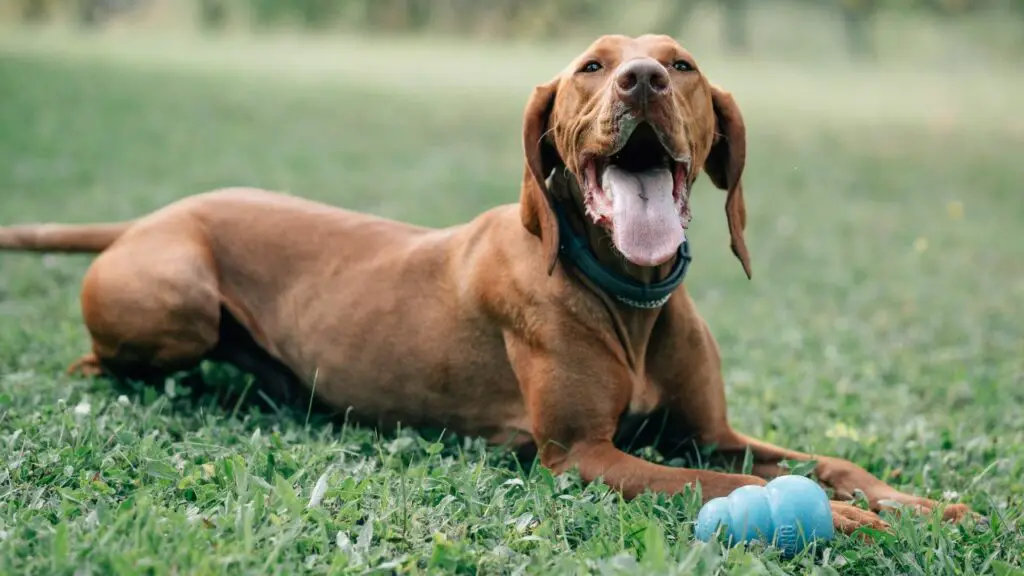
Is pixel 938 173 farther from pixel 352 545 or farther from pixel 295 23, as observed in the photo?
pixel 295 23

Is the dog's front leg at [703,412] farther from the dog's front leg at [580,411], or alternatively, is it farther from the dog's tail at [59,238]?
the dog's tail at [59,238]

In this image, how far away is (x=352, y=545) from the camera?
295cm

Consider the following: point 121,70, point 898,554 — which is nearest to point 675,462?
point 898,554

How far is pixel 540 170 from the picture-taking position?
3.84 metres

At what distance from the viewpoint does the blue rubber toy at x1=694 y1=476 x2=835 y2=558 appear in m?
3.17

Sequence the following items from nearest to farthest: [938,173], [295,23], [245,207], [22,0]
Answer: [245,207] < [938,173] < [22,0] < [295,23]

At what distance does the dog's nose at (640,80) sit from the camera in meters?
3.41

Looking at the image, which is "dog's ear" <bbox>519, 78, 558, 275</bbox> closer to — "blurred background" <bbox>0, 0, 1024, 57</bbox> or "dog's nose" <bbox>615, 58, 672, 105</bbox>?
"dog's nose" <bbox>615, 58, 672, 105</bbox>

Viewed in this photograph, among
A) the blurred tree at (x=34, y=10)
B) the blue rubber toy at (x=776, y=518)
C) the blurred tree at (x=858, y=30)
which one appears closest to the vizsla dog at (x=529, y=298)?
the blue rubber toy at (x=776, y=518)

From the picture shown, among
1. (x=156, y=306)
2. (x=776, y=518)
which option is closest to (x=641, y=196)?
(x=776, y=518)

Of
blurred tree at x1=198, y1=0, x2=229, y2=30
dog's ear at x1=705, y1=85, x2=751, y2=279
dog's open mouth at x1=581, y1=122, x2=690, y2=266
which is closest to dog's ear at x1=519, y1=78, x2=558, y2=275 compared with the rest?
dog's open mouth at x1=581, y1=122, x2=690, y2=266

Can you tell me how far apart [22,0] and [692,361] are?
30.3 metres

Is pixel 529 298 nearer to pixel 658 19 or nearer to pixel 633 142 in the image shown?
pixel 633 142

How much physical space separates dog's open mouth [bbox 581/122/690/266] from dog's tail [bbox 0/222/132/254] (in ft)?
8.06
